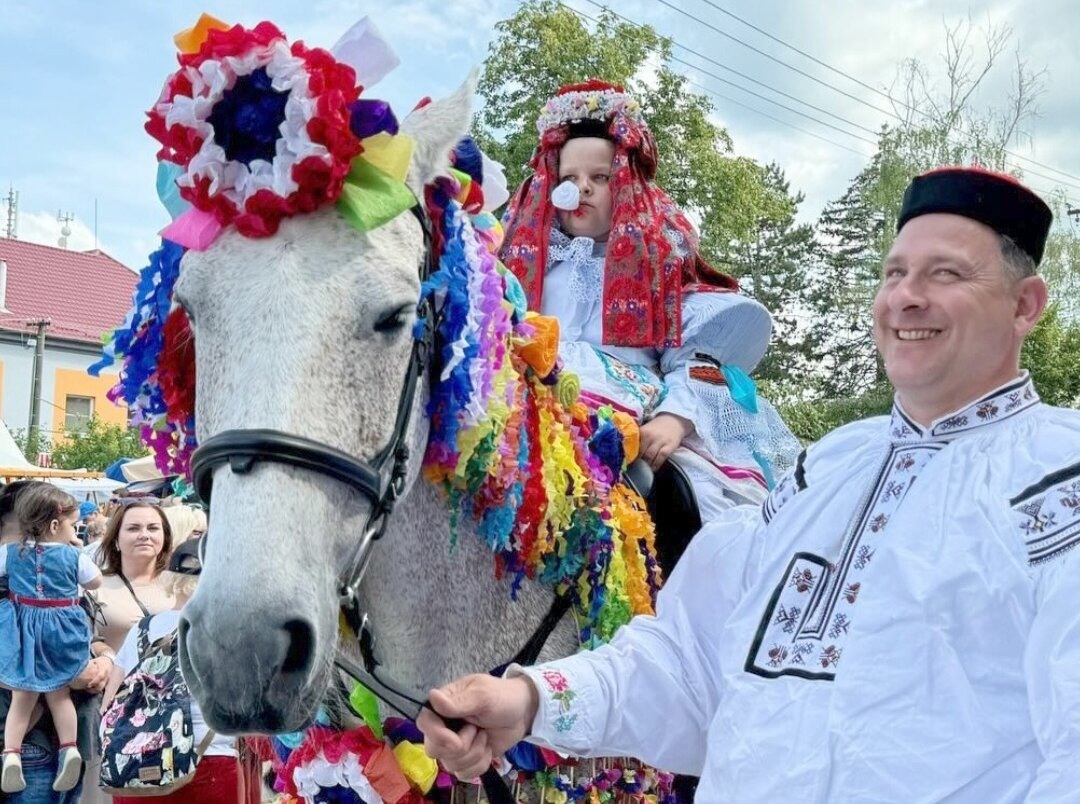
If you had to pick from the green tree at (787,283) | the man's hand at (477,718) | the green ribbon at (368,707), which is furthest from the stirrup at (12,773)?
the green tree at (787,283)

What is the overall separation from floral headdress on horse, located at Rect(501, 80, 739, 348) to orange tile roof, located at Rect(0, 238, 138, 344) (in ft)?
103

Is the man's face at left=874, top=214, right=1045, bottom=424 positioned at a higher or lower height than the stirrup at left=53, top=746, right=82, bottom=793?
higher

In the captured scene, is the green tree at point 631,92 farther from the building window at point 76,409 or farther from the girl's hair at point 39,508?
the building window at point 76,409

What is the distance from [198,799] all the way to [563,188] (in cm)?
299

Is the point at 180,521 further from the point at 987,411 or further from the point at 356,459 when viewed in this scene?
the point at 987,411

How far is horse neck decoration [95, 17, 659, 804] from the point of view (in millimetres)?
1800

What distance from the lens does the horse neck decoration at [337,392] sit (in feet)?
5.90

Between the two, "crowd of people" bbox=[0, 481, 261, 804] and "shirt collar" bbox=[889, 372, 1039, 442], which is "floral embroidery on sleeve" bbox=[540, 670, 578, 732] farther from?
"crowd of people" bbox=[0, 481, 261, 804]

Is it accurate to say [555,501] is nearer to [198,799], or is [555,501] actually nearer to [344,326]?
[344,326]

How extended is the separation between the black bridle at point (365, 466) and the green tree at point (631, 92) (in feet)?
49.1

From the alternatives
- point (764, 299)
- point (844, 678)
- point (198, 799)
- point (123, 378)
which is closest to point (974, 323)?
point (844, 678)

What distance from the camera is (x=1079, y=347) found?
2136 centimetres

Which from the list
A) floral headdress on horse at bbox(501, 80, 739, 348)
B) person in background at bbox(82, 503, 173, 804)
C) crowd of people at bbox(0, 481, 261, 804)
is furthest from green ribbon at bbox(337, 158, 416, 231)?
person in background at bbox(82, 503, 173, 804)

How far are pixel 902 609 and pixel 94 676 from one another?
18.2ft
